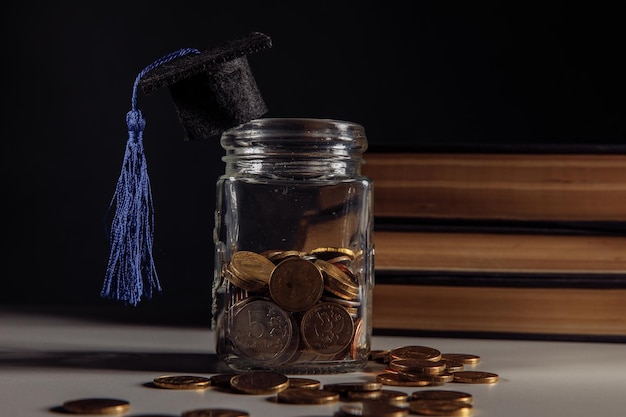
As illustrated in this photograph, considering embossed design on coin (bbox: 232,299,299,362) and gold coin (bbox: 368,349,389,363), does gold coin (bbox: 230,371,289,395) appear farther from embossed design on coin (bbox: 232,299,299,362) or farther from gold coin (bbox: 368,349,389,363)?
gold coin (bbox: 368,349,389,363)

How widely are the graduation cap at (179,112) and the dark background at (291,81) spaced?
2.06ft

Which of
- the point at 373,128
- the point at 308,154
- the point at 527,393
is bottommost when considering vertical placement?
the point at 527,393

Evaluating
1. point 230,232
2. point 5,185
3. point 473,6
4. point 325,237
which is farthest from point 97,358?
point 473,6

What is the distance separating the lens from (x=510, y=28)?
2.15 meters

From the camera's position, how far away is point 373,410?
1.14 meters

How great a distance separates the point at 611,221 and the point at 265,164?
60cm

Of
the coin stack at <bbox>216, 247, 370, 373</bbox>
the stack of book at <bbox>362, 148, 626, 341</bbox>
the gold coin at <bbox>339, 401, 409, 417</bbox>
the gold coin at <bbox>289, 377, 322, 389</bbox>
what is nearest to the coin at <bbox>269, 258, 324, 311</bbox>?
the coin stack at <bbox>216, 247, 370, 373</bbox>

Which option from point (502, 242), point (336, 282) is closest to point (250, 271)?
point (336, 282)

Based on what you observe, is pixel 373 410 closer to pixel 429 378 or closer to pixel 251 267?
pixel 429 378

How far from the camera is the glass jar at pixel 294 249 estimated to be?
136 cm

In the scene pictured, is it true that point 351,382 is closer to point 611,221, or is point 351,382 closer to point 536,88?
point 611,221

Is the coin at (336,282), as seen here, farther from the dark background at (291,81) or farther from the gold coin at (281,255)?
the dark background at (291,81)

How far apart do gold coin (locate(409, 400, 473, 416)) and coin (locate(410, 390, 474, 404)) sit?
0.09 ft

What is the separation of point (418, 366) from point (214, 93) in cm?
45
